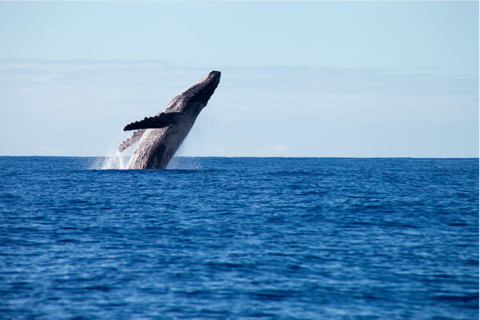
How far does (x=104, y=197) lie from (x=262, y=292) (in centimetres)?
1548

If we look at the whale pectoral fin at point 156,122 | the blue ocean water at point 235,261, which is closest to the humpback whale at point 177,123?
the whale pectoral fin at point 156,122

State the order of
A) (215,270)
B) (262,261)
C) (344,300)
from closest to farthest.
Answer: (344,300) → (215,270) → (262,261)

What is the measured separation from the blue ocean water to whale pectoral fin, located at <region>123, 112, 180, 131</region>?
254 inches

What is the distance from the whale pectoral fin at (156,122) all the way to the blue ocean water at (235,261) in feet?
21.2

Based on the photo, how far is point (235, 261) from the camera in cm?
1154

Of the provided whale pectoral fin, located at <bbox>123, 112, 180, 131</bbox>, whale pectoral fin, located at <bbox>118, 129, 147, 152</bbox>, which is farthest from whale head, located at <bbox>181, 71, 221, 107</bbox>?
whale pectoral fin, located at <bbox>118, 129, 147, 152</bbox>

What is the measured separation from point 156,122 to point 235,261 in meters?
17.9

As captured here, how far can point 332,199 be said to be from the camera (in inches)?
976

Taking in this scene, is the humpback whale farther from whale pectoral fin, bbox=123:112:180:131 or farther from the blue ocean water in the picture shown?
the blue ocean water

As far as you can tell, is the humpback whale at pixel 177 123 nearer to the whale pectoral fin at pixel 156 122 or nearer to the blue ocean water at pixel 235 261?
the whale pectoral fin at pixel 156 122

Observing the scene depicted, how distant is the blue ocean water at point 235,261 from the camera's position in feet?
28.9

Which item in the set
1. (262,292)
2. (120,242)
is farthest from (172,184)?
(262,292)

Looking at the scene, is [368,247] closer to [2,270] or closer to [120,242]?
[120,242]

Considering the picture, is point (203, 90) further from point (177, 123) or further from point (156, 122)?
point (156, 122)
